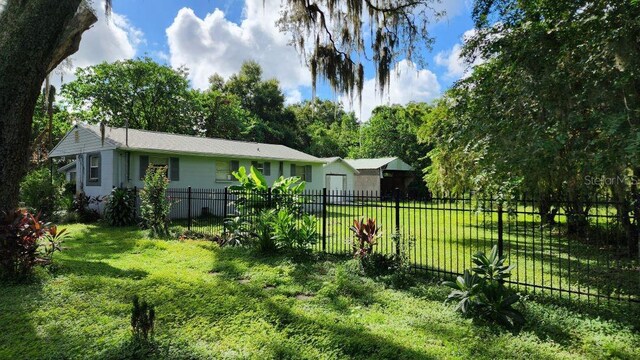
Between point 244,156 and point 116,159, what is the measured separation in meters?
5.63

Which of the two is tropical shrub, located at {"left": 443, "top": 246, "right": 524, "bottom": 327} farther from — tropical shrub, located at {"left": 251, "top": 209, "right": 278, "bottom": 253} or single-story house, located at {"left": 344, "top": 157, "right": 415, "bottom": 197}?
single-story house, located at {"left": 344, "top": 157, "right": 415, "bottom": 197}

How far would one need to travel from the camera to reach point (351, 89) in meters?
7.90

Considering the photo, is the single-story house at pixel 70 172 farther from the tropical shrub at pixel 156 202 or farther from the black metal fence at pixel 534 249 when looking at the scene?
the tropical shrub at pixel 156 202

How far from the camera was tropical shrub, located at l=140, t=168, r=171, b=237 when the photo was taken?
426 inches

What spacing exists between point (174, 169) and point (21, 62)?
11.5 metres

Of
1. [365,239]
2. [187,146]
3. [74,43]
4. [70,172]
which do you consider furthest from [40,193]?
[365,239]

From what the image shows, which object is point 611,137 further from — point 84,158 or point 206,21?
point 84,158

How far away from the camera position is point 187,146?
17203 mm

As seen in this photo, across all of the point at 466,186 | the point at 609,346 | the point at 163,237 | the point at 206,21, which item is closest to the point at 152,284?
the point at 163,237

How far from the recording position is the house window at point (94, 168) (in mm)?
16047

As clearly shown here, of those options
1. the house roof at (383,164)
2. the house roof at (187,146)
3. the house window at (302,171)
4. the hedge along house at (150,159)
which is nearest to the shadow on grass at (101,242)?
the hedge along house at (150,159)

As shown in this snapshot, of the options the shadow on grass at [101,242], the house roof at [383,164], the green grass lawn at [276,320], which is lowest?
the green grass lawn at [276,320]

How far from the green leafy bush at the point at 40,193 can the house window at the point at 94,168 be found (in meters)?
1.78

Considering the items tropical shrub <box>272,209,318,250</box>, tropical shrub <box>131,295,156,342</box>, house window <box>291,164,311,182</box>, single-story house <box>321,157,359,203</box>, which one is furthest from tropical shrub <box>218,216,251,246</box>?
single-story house <box>321,157,359,203</box>
